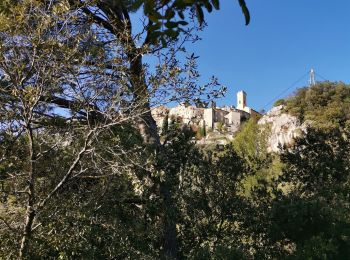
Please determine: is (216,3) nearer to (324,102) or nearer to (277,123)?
(324,102)

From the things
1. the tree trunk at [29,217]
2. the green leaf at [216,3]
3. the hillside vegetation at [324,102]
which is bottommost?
the tree trunk at [29,217]

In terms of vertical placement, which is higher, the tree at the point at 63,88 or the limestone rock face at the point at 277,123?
the limestone rock face at the point at 277,123

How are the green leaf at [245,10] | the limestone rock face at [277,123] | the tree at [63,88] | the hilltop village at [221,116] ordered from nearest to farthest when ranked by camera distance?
the green leaf at [245,10]
the tree at [63,88]
the hilltop village at [221,116]
the limestone rock face at [277,123]

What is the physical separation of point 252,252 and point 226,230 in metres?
0.59

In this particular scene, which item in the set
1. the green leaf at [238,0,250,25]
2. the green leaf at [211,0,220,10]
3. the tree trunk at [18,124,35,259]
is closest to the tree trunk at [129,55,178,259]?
the tree trunk at [18,124,35,259]

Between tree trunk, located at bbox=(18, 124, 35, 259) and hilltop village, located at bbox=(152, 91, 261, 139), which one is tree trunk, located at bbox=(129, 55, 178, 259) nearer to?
hilltop village, located at bbox=(152, 91, 261, 139)

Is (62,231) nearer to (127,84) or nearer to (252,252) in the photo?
(127,84)

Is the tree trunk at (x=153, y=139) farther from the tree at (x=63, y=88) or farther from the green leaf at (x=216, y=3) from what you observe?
the green leaf at (x=216, y=3)

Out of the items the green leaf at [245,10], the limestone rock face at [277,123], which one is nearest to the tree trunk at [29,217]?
the green leaf at [245,10]

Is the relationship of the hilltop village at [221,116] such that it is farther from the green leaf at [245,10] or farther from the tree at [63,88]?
the green leaf at [245,10]

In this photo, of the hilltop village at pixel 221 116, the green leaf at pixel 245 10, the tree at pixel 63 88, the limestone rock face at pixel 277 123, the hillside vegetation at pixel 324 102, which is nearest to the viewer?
the green leaf at pixel 245 10


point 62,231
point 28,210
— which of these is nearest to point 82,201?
point 62,231

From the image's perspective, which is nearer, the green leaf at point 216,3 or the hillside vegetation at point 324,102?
the green leaf at point 216,3

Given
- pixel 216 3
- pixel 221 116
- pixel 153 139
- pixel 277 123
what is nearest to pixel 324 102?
pixel 277 123
